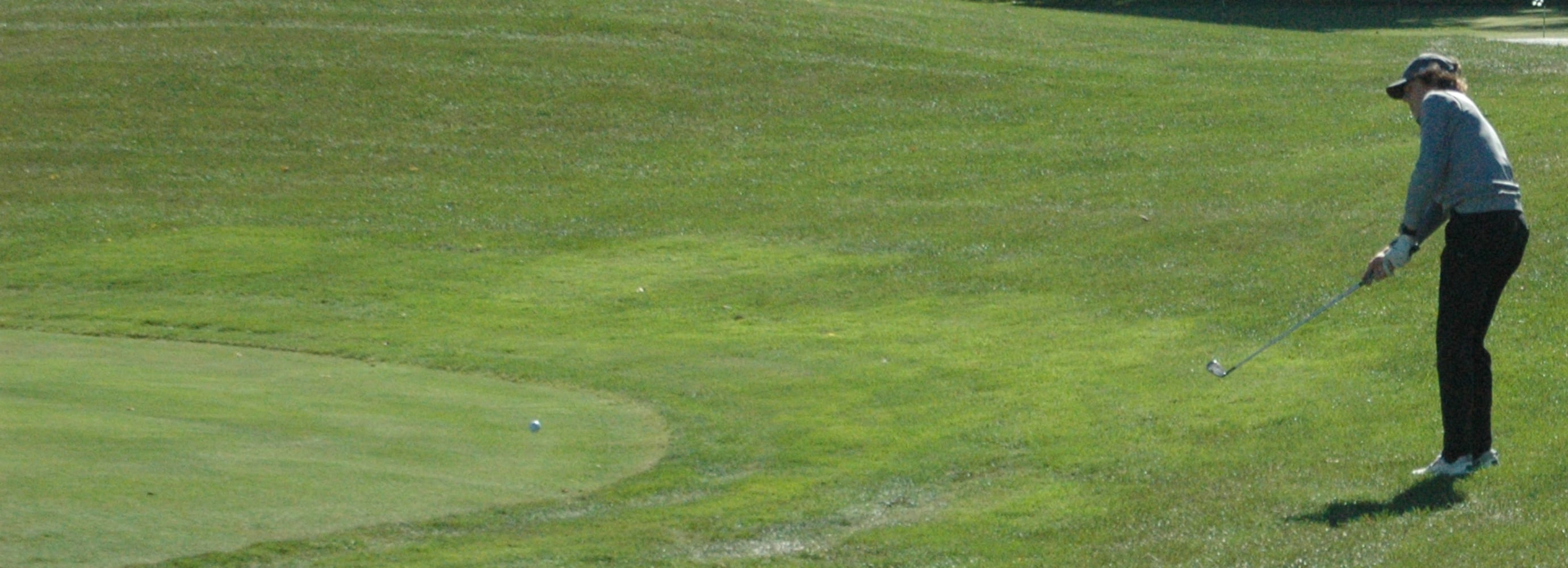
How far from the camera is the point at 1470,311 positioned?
868 cm

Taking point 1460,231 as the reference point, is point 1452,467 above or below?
below

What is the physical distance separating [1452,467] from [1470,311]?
0.83m

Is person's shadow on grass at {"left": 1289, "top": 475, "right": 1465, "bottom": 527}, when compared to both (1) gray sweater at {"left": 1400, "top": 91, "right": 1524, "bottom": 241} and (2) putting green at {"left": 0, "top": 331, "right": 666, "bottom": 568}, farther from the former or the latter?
(2) putting green at {"left": 0, "top": 331, "right": 666, "bottom": 568}

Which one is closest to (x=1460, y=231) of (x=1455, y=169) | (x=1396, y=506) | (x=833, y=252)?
(x=1455, y=169)

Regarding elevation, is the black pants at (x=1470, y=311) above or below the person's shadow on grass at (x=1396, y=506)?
above

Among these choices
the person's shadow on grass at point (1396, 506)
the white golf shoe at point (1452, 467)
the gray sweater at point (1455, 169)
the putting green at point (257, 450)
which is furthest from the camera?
the white golf shoe at point (1452, 467)

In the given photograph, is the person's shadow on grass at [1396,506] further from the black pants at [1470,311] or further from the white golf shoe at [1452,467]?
the black pants at [1470,311]

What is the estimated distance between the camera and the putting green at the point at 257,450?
26.9 ft

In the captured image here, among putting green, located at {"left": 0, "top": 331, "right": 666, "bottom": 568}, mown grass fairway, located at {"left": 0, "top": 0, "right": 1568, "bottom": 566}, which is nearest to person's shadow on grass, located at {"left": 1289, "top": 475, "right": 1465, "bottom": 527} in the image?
mown grass fairway, located at {"left": 0, "top": 0, "right": 1568, "bottom": 566}

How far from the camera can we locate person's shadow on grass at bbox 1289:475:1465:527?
27.3 ft

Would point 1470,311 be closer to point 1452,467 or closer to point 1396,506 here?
point 1452,467

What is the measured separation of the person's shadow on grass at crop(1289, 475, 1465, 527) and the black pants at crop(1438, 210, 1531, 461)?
30 cm

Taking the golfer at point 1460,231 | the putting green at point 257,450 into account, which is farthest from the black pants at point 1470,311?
the putting green at point 257,450

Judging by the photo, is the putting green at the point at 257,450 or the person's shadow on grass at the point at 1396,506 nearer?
the putting green at the point at 257,450
